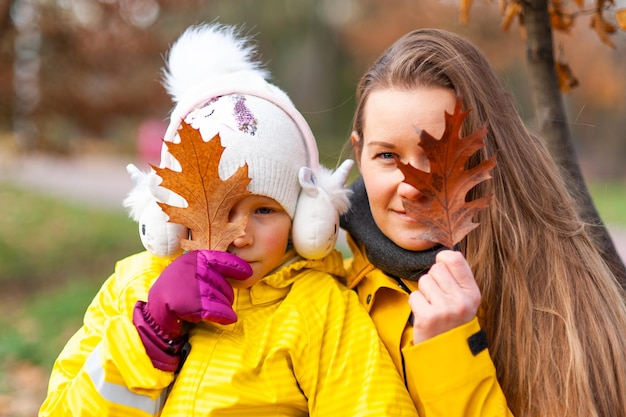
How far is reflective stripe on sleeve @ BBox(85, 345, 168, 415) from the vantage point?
2127mm

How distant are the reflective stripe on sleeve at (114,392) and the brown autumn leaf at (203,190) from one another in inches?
16.9

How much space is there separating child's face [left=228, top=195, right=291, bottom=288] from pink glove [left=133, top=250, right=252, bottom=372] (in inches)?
3.7

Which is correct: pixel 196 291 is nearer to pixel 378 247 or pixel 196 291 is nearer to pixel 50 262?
pixel 378 247

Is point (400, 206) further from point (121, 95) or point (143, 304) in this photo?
point (121, 95)

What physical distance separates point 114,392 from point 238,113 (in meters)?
0.92

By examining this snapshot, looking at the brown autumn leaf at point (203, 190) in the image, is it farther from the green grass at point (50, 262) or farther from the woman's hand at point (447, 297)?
the green grass at point (50, 262)

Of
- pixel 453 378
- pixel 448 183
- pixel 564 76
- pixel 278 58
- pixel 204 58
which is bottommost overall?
pixel 453 378

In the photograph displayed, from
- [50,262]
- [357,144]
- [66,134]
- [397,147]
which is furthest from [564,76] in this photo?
[50,262]

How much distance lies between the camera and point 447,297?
6.50ft

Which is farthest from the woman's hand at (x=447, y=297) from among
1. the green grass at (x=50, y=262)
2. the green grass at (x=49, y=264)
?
the green grass at (x=49, y=264)

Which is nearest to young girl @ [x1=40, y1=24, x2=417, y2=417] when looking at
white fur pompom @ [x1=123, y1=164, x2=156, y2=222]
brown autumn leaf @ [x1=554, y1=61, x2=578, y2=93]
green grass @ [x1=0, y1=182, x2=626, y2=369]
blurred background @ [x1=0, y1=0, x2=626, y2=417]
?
white fur pompom @ [x1=123, y1=164, x2=156, y2=222]

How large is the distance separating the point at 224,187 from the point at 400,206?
0.56m

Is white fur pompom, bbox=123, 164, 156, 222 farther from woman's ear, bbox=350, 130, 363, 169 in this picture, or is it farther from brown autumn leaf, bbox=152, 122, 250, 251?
woman's ear, bbox=350, 130, 363, 169

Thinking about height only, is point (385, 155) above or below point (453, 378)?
above
